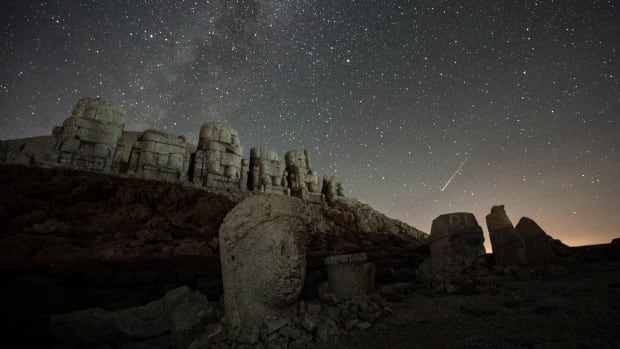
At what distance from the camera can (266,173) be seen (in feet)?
59.1

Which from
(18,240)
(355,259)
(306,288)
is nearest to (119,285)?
(18,240)

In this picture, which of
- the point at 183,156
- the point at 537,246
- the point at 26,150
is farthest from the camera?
the point at 26,150

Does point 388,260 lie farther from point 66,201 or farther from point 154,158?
point 154,158

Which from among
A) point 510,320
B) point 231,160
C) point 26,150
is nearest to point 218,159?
point 231,160

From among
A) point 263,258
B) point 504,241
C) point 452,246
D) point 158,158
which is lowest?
point 263,258

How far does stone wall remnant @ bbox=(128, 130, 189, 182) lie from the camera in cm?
1447

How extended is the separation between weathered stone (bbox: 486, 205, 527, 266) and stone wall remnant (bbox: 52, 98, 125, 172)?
15.8 meters

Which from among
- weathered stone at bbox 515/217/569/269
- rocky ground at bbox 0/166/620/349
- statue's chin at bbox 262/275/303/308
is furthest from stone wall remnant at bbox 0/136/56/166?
weathered stone at bbox 515/217/569/269

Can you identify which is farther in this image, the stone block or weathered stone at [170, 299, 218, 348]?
the stone block

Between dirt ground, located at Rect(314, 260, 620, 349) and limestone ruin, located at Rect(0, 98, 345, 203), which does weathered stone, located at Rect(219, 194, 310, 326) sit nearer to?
dirt ground, located at Rect(314, 260, 620, 349)

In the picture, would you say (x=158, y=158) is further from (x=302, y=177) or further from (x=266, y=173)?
(x=302, y=177)

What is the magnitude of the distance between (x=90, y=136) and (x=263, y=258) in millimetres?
14366

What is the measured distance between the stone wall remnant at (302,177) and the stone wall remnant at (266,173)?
708 mm

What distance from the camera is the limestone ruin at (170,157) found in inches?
518
